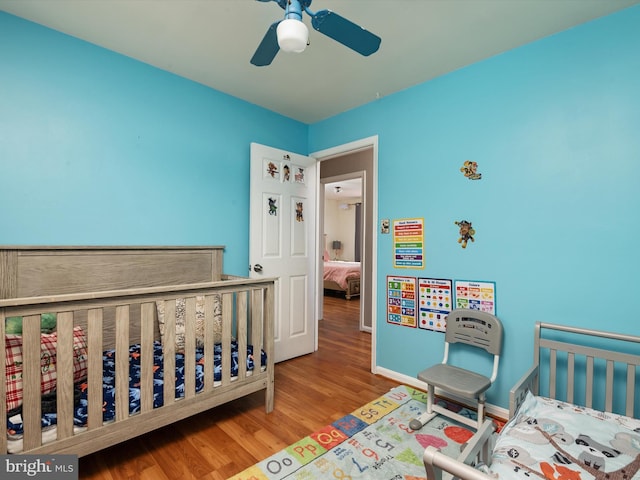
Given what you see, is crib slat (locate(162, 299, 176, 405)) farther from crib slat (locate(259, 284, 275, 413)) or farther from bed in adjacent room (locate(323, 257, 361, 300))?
bed in adjacent room (locate(323, 257, 361, 300))

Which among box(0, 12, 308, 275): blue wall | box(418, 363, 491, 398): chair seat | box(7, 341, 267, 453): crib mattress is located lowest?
box(418, 363, 491, 398): chair seat

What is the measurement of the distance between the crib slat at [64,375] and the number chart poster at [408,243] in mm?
2211

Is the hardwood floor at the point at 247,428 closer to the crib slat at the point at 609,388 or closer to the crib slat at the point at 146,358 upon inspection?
the crib slat at the point at 146,358

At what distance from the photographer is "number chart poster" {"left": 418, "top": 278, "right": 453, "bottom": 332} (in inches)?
94.0

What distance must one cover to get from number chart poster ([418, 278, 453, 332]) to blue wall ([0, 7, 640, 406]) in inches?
2.9

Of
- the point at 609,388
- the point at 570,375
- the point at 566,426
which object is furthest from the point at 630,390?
the point at 566,426

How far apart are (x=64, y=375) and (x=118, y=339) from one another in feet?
0.77

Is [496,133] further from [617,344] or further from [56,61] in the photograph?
[56,61]

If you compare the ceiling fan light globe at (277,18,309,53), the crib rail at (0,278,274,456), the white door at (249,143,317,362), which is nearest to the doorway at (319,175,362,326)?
the white door at (249,143,317,362)

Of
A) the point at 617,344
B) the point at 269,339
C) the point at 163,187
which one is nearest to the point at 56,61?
the point at 163,187

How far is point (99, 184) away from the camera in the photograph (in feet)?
7.06

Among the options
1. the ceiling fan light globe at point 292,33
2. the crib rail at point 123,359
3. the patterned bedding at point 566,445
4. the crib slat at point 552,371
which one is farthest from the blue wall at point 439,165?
the ceiling fan light globe at point 292,33

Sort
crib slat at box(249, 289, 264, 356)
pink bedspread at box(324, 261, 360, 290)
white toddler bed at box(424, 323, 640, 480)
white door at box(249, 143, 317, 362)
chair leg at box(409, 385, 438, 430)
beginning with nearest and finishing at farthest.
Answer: white toddler bed at box(424, 323, 640, 480) < chair leg at box(409, 385, 438, 430) < crib slat at box(249, 289, 264, 356) < white door at box(249, 143, 317, 362) < pink bedspread at box(324, 261, 360, 290)

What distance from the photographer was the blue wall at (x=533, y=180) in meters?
1.73
